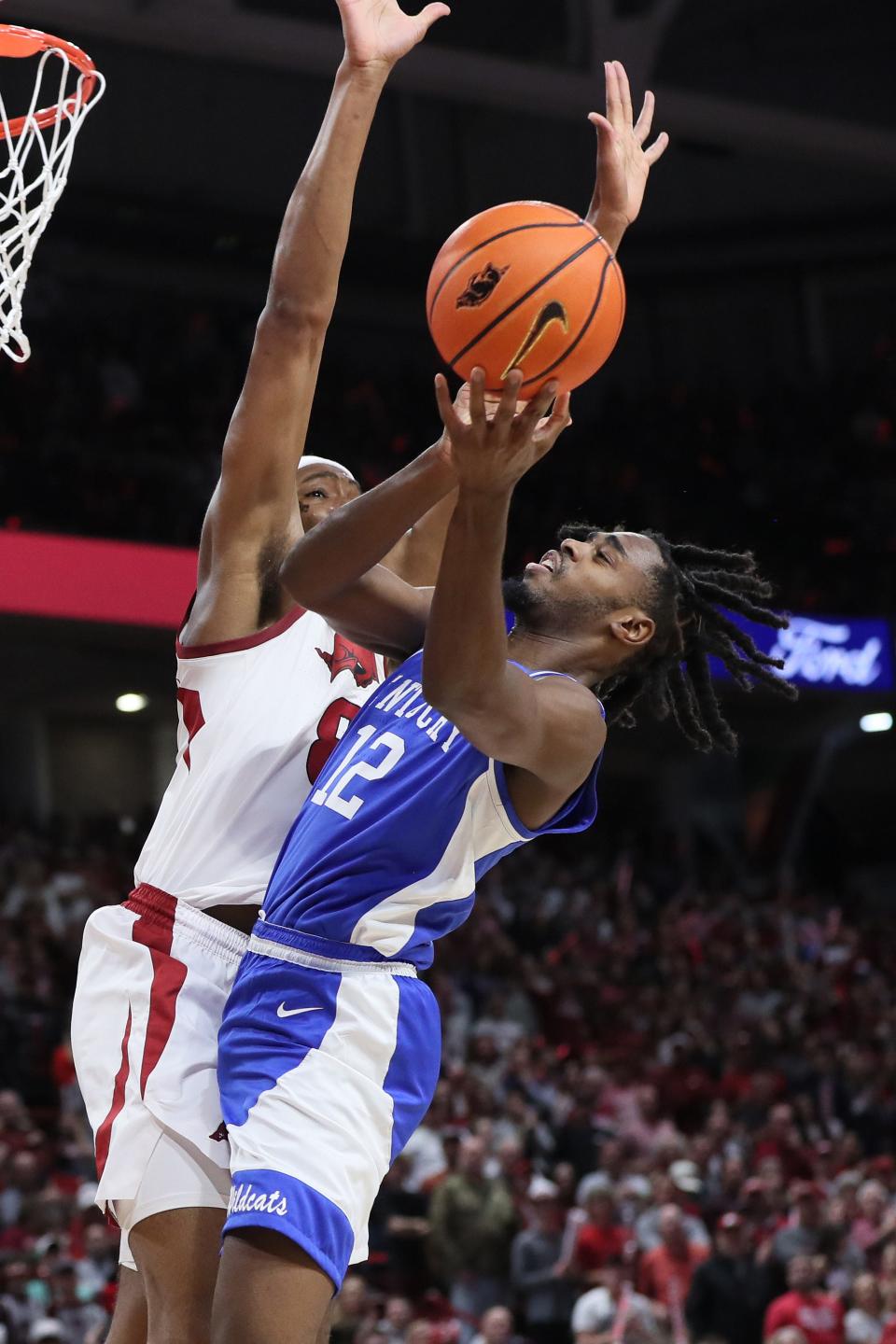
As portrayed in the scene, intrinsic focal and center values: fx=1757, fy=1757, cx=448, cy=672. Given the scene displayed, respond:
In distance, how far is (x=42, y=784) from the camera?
59.7ft

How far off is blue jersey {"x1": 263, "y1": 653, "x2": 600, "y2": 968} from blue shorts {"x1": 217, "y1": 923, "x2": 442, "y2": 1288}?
4 centimetres

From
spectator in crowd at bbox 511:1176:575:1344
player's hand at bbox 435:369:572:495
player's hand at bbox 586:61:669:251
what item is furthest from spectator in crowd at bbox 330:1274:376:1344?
player's hand at bbox 435:369:572:495

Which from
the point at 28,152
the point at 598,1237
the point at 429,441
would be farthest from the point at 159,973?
the point at 429,441

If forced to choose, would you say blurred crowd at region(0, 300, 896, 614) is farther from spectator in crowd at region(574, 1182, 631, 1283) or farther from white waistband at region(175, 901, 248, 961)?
white waistband at region(175, 901, 248, 961)

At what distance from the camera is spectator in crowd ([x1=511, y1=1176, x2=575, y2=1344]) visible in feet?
27.9

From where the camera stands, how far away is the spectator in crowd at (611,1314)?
7863 millimetres

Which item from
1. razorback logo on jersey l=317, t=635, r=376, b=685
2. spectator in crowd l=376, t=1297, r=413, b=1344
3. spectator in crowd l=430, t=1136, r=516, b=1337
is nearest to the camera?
razorback logo on jersey l=317, t=635, r=376, b=685

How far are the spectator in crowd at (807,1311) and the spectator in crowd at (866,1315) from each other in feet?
0.16

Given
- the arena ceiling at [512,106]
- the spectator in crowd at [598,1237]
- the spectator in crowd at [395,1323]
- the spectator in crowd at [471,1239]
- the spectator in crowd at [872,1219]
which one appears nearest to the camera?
the spectator in crowd at [395,1323]

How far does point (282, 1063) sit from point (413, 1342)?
4.94m

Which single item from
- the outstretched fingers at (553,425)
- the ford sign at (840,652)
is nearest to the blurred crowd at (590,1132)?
the ford sign at (840,652)

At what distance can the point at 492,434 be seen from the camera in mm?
2402

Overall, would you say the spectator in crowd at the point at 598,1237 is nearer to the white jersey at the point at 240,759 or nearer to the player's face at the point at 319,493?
the player's face at the point at 319,493

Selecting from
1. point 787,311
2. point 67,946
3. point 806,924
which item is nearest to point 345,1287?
point 67,946
